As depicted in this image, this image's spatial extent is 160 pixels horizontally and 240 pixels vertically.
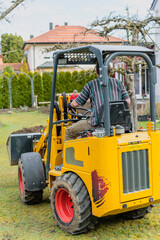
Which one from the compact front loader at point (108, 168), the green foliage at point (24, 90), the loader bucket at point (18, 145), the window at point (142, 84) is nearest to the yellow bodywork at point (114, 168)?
the compact front loader at point (108, 168)

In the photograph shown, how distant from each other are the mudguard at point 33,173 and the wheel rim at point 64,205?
889 millimetres

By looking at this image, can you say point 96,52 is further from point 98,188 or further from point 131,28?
point 131,28

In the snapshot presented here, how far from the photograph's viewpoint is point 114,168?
13.6 feet

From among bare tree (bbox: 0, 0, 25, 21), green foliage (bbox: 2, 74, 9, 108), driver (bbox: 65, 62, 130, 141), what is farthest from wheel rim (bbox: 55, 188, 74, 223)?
green foliage (bbox: 2, 74, 9, 108)

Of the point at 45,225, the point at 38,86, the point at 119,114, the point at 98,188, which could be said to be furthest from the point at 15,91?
the point at 98,188

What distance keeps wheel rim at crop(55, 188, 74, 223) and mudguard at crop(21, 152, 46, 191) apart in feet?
2.92

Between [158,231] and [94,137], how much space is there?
1.55m

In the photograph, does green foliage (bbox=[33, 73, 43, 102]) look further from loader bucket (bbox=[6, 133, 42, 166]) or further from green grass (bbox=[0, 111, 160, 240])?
green grass (bbox=[0, 111, 160, 240])

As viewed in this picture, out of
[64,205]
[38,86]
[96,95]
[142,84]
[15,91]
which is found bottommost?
[64,205]

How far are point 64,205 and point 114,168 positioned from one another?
116cm

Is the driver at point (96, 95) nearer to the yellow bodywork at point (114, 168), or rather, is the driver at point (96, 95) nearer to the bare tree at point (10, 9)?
the yellow bodywork at point (114, 168)

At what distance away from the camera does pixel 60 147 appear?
5.76m

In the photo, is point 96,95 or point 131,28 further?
point 131,28

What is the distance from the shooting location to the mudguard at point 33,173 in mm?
5707
